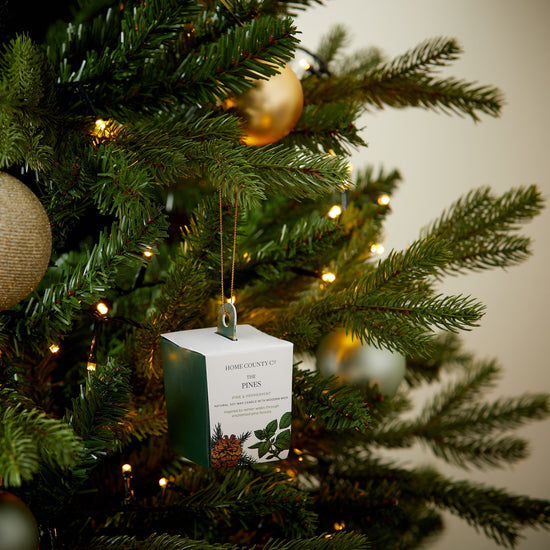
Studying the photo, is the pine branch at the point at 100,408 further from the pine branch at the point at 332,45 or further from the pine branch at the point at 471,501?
the pine branch at the point at 332,45

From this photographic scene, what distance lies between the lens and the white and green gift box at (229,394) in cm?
37

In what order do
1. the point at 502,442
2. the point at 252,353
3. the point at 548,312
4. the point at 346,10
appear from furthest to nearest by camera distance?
the point at 548,312 → the point at 346,10 → the point at 502,442 → the point at 252,353

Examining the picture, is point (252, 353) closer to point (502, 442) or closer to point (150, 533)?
point (150, 533)

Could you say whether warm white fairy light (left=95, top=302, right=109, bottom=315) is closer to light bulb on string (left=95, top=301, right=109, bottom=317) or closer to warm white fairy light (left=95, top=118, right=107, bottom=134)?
light bulb on string (left=95, top=301, right=109, bottom=317)

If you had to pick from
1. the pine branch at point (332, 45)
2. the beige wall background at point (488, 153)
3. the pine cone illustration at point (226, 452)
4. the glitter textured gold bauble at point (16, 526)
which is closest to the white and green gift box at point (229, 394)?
the pine cone illustration at point (226, 452)

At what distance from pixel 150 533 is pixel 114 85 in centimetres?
32

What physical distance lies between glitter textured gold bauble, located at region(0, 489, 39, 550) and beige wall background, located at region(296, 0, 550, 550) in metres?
1.17

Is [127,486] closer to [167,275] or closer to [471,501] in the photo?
[167,275]

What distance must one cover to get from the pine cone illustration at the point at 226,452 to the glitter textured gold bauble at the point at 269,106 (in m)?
0.23

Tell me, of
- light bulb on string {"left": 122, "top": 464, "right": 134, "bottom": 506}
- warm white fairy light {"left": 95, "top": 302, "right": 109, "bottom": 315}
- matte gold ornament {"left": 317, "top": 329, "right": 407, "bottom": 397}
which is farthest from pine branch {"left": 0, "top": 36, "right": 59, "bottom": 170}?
matte gold ornament {"left": 317, "top": 329, "right": 407, "bottom": 397}

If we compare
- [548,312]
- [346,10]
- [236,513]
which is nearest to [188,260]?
[236,513]

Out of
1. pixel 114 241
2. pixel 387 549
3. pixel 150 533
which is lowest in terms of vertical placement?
pixel 387 549

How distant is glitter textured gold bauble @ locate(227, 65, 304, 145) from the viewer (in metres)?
0.47

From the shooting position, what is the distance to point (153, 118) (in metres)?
0.45
